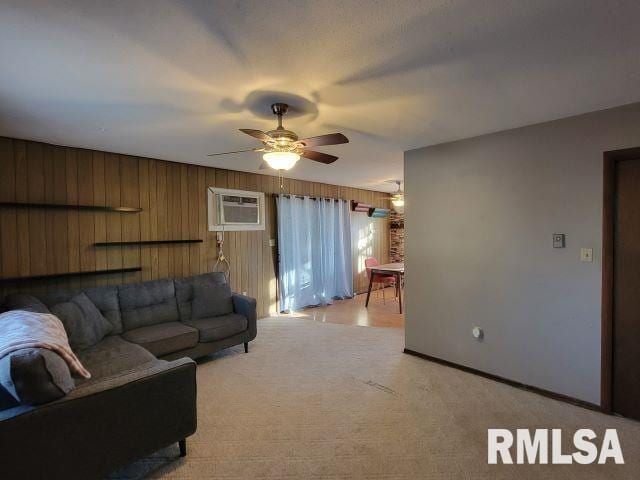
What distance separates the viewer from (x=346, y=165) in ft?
13.9

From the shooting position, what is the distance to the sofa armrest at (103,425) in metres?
1.41

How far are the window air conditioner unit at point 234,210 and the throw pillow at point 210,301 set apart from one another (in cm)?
92

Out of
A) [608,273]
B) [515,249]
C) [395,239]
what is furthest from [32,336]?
[395,239]

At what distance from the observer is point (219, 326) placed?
130 inches

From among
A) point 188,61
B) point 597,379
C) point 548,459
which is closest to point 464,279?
point 597,379

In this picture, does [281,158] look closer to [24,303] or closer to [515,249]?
[515,249]

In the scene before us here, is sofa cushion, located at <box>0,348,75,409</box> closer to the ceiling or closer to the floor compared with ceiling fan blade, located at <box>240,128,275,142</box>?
closer to the floor

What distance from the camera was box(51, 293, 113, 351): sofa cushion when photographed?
255 centimetres

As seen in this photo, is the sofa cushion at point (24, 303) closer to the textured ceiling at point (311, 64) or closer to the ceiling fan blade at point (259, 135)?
the textured ceiling at point (311, 64)

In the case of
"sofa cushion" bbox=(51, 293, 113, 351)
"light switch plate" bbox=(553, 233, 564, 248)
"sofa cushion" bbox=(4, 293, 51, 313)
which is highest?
"light switch plate" bbox=(553, 233, 564, 248)

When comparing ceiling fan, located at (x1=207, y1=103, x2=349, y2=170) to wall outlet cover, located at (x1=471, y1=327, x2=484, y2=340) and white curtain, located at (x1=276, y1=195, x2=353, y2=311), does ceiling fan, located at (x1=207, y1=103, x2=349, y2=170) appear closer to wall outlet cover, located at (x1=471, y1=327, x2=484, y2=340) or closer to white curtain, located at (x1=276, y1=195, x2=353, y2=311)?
wall outlet cover, located at (x1=471, y1=327, x2=484, y2=340)

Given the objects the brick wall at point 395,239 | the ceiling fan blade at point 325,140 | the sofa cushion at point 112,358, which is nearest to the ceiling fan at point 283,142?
the ceiling fan blade at point 325,140

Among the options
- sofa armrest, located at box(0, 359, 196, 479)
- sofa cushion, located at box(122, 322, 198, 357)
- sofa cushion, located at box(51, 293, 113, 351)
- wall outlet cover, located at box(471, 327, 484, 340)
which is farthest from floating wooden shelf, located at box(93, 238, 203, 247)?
wall outlet cover, located at box(471, 327, 484, 340)

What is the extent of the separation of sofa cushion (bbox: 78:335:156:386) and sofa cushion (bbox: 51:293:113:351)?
0.27 ft
